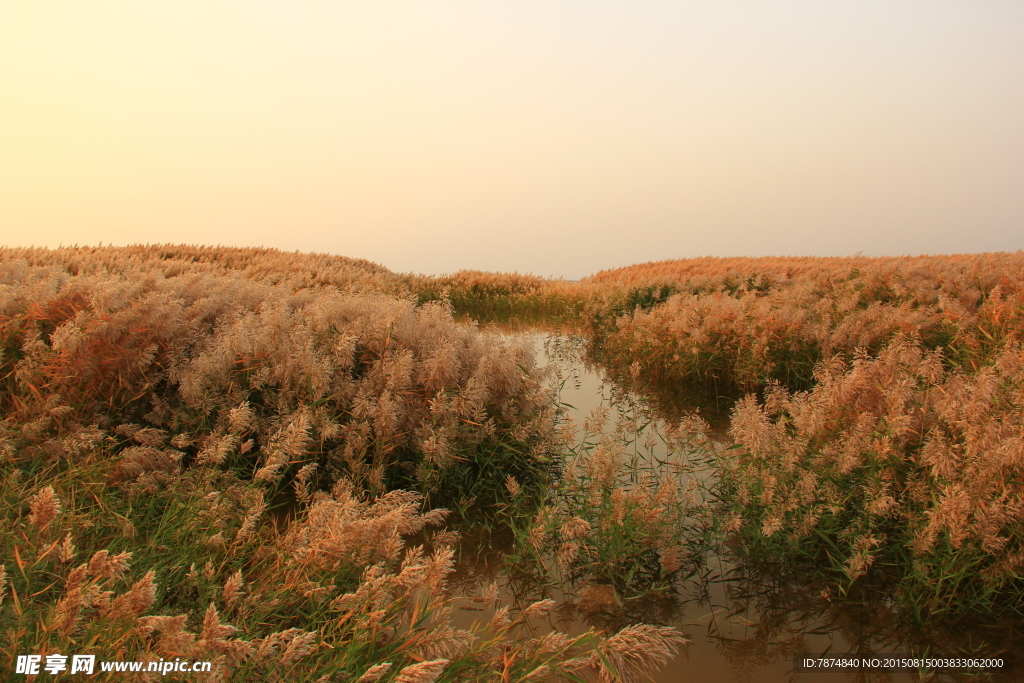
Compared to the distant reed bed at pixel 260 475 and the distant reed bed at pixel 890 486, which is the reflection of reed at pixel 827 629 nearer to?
the distant reed bed at pixel 890 486

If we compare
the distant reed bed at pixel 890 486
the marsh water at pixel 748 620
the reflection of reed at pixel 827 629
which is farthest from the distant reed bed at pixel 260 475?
the distant reed bed at pixel 890 486

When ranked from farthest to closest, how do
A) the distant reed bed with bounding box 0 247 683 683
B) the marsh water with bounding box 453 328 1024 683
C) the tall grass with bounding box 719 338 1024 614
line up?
the tall grass with bounding box 719 338 1024 614 → the marsh water with bounding box 453 328 1024 683 → the distant reed bed with bounding box 0 247 683 683

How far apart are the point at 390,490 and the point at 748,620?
7.49 ft

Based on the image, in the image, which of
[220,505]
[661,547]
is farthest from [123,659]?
[661,547]

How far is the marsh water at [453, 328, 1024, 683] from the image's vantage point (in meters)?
2.45

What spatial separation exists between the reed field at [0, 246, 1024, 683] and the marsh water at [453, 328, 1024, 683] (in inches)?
3.1

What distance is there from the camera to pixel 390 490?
159 inches

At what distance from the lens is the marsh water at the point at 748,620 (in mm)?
2453

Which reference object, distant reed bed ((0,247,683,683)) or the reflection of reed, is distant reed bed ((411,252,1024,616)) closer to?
the reflection of reed

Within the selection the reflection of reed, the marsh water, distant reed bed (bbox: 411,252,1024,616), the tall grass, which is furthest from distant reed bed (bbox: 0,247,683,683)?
the tall grass

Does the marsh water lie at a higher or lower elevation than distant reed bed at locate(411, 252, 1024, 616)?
lower

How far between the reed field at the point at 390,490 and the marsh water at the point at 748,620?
0.08 meters

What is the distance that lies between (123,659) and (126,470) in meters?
1.88

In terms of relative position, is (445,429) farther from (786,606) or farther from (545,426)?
(786,606)
